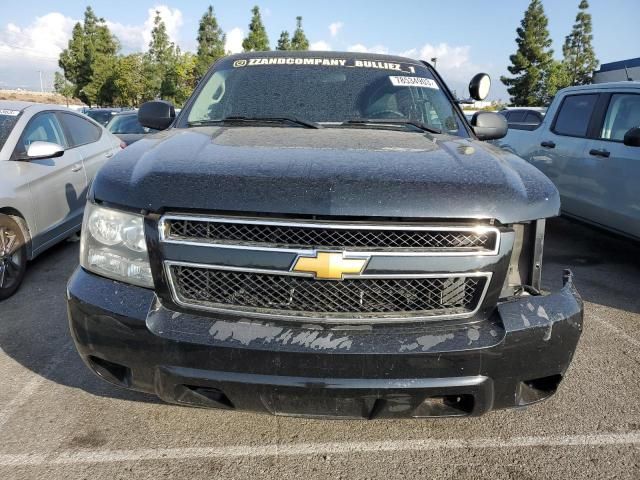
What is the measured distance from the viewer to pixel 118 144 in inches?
272

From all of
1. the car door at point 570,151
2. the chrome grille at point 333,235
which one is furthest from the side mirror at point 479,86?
the chrome grille at point 333,235

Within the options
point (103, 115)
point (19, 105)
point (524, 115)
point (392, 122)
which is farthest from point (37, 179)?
point (103, 115)

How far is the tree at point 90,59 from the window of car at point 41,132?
4374 centimetres

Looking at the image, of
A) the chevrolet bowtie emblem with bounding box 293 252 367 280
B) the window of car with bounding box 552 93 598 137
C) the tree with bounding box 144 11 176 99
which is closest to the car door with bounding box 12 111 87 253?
the chevrolet bowtie emblem with bounding box 293 252 367 280

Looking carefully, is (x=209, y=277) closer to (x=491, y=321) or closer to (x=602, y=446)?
(x=491, y=321)

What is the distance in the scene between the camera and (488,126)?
3.53 meters

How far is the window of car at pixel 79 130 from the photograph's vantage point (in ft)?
19.3

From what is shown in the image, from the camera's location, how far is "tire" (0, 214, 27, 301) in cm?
436

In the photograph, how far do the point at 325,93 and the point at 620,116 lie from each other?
3946mm

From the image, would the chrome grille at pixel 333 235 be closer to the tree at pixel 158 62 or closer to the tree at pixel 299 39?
the tree at pixel 158 62

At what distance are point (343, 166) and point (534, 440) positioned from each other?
5.47 ft

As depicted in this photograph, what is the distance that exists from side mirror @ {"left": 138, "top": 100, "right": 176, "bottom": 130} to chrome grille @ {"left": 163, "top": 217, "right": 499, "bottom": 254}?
1.76m

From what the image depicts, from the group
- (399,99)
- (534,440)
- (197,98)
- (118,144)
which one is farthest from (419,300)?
(118,144)

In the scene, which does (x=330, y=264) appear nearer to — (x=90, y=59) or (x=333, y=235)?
(x=333, y=235)
